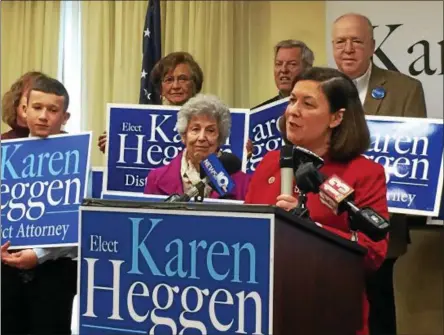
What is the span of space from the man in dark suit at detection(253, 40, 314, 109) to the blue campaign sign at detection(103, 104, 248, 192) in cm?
48

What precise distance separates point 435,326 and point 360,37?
145cm

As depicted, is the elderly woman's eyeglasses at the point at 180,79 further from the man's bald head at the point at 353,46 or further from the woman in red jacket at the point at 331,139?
the woman in red jacket at the point at 331,139

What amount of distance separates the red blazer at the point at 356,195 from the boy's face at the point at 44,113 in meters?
1.18

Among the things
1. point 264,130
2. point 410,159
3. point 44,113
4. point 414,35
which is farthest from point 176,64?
point 414,35

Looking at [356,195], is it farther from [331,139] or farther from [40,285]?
[40,285]

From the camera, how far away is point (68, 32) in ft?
17.6

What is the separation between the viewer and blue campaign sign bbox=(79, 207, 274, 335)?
56.8 inches

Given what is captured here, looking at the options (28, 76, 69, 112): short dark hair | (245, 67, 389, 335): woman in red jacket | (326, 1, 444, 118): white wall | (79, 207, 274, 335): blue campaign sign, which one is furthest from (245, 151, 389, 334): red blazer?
(326, 1, 444, 118): white wall

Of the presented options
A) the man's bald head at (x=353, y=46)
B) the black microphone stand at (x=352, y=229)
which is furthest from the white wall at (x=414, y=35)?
the black microphone stand at (x=352, y=229)

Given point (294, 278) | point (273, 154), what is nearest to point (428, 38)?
point (273, 154)

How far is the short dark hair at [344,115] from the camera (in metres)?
2.13

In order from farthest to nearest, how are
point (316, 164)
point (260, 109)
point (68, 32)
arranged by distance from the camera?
point (68, 32) → point (260, 109) → point (316, 164)

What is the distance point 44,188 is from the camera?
2949mm

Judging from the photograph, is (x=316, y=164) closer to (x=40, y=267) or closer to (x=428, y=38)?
(x=40, y=267)
